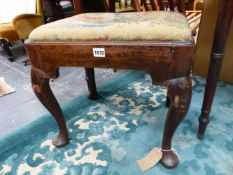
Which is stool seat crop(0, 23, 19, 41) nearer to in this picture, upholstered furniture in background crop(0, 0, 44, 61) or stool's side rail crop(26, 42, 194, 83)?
upholstered furniture in background crop(0, 0, 44, 61)

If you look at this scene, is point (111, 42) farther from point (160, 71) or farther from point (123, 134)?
point (123, 134)

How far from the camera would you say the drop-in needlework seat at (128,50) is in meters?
0.56

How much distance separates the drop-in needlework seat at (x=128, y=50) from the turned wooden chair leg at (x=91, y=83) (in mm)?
442

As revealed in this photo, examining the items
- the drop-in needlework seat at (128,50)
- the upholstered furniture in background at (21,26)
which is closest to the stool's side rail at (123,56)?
the drop-in needlework seat at (128,50)

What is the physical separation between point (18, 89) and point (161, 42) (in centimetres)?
125

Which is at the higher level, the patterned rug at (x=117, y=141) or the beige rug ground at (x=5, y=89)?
the patterned rug at (x=117, y=141)

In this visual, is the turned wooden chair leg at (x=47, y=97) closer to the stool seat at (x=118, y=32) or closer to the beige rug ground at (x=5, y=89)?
the stool seat at (x=118, y=32)

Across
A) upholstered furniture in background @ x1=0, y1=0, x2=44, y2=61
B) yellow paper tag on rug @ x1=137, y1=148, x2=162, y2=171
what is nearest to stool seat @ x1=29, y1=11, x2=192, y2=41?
yellow paper tag on rug @ x1=137, y1=148, x2=162, y2=171

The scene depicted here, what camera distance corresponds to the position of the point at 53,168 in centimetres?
83

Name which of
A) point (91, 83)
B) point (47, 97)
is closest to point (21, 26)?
point (91, 83)

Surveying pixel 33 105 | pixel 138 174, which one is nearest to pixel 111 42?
pixel 138 174

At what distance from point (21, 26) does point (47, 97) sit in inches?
51.3

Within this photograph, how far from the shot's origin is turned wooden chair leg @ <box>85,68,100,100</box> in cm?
115

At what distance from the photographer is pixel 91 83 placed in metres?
1.20
